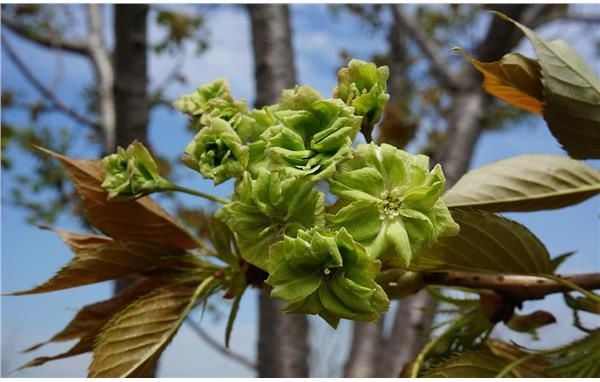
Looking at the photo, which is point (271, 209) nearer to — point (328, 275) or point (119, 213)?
point (328, 275)

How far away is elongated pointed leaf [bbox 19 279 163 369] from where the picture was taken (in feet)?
1.52

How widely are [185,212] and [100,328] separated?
2.28 metres

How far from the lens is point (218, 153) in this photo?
0.35 metres

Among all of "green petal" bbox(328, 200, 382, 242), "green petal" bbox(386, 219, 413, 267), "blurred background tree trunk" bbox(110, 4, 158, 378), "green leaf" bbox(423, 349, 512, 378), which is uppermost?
"blurred background tree trunk" bbox(110, 4, 158, 378)

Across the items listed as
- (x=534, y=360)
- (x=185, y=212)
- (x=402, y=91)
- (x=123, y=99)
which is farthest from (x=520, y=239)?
(x=402, y=91)

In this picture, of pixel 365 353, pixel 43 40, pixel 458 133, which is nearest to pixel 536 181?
pixel 458 133

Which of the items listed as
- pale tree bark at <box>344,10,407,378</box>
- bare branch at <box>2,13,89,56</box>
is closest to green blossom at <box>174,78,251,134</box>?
pale tree bark at <box>344,10,407,378</box>

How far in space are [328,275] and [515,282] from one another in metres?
0.19

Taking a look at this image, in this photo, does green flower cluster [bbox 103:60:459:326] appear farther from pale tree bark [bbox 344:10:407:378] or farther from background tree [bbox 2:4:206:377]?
pale tree bark [bbox 344:10:407:378]

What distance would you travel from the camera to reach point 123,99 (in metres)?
1.38

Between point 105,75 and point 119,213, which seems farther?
point 105,75

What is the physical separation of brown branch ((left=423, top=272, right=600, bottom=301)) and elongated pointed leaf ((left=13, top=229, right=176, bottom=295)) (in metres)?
0.18

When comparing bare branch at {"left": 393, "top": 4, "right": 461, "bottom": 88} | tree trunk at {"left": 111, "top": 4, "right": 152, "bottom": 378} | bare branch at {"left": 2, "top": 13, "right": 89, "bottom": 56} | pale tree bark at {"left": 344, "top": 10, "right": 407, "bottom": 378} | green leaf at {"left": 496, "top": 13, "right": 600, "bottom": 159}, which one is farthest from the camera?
bare branch at {"left": 2, "top": 13, "right": 89, "bottom": 56}

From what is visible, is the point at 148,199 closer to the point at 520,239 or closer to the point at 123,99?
the point at 520,239
